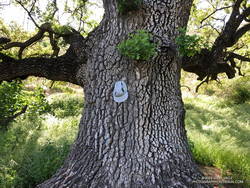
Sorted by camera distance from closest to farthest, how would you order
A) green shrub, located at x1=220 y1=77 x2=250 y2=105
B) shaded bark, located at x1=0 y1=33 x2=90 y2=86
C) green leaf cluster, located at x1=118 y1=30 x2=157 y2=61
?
green leaf cluster, located at x1=118 y1=30 x2=157 y2=61 < shaded bark, located at x1=0 y1=33 x2=90 y2=86 < green shrub, located at x1=220 y1=77 x2=250 y2=105

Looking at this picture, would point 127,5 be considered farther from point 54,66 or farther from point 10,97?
point 10,97

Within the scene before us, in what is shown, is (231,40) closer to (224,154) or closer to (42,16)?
(224,154)

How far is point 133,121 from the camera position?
7.64 ft

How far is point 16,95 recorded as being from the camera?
5074mm

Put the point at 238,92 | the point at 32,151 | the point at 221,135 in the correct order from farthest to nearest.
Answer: the point at 238,92, the point at 221,135, the point at 32,151

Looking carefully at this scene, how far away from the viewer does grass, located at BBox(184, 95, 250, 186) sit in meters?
3.69

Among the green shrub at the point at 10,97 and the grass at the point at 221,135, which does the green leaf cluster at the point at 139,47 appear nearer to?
the grass at the point at 221,135

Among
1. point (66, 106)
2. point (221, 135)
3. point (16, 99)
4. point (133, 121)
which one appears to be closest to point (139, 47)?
point (133, 121)

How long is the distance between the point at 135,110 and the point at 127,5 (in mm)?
1112

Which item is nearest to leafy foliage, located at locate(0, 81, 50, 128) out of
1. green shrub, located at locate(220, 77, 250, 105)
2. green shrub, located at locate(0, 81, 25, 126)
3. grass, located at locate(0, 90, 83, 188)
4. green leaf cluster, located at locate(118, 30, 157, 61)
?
green shrub, located at locate(0, 81, 25, 126)

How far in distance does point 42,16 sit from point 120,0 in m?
2.77

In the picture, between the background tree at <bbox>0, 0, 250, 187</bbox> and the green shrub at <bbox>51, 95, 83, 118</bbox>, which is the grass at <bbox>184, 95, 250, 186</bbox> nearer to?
the background tree at <bbox>0, 0, 250, 187</bbox>

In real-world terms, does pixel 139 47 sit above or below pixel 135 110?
above

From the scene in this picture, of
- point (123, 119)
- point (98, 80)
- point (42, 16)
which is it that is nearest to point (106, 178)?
point (123, 119)
